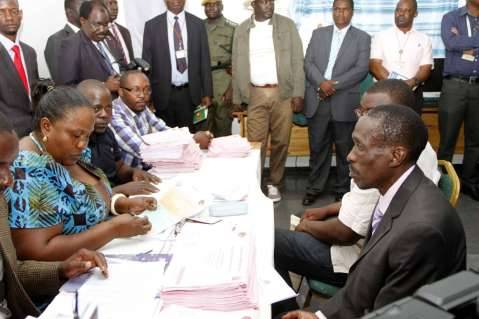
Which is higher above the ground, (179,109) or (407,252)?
(407,252)

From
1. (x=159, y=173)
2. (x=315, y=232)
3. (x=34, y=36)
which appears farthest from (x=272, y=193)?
(x=34, y=36)

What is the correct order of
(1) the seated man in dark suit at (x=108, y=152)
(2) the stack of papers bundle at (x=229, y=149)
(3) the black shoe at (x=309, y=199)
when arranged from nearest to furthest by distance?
(1) the seated man in dark suit at (x=108, y=152)
(2) the stack of papers bundle at (x=229, y=149)
(3) the black shoe at (x=309, y=199)

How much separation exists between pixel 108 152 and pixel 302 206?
2174mm

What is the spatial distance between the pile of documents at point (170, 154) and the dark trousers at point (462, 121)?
107 inches

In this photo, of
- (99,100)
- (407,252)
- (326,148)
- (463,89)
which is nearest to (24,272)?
(99,100)

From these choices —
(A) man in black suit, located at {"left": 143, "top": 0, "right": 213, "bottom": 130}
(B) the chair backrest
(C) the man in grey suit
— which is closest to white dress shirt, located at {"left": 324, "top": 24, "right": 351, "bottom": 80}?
(C) the man in grey suit

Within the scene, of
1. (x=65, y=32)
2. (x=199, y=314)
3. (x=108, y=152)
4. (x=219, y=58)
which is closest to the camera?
(x=199, y=314)

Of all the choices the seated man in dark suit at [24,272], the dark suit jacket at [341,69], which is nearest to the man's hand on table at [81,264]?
the seated man in dark suit at [24,272]

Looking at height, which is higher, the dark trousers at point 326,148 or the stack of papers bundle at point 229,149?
the stack of papers bundle at point 229,149

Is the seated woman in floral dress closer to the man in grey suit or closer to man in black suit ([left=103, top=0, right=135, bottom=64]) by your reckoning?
man in black suit ([left=103, top=0, right=135, bottom=64])

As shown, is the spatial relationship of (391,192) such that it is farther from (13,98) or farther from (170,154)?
(13,98)

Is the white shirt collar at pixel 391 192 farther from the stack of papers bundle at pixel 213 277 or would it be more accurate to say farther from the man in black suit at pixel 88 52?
the man in black suit at pixel 88 52

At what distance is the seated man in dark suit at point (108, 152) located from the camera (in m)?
2.36

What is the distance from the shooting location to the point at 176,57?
13.6 feet
